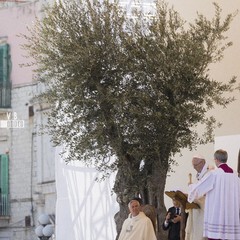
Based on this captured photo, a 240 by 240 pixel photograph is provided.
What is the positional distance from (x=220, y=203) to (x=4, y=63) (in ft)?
44.0

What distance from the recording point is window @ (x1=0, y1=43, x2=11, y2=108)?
74.2 ft

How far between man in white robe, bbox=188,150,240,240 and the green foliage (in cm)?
233

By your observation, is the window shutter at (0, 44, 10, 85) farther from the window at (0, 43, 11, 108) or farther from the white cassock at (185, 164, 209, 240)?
the white cassock at (185, 164, 209, 240)

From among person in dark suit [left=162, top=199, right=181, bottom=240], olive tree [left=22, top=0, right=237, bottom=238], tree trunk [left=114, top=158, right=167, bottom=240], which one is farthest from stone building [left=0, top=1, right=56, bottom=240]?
person in dark suit [left=162, top=199, right=181, bottom=240]

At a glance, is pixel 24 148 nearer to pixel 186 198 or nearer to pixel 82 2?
pixel 82 2

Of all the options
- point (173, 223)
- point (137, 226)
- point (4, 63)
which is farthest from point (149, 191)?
point (4, 63)

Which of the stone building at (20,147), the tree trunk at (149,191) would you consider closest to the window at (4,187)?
the stone building at (20,147)

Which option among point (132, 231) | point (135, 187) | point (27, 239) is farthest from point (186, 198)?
point (27, 239)

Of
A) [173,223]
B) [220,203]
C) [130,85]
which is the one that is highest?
[130,85]

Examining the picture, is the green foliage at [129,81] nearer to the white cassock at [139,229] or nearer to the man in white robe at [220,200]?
the white cassock at [139,229]

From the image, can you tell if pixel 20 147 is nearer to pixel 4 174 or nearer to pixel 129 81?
pixel 4 174

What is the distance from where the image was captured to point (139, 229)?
11453 millimetres

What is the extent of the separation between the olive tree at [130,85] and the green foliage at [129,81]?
15mm

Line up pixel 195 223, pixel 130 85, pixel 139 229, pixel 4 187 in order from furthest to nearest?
pixel 4 187 < pixel 130 85 < pixel 195 223 < pixel 139 229
